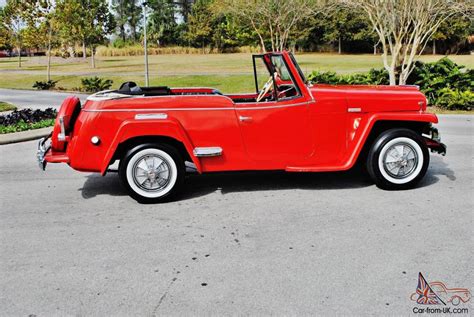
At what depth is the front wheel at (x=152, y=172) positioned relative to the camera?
17.2ft

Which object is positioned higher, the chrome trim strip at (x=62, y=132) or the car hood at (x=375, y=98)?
the car hood at (x=375, y=98)

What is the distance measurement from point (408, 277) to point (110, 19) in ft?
142

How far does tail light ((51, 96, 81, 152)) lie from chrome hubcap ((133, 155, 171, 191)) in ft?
3.09

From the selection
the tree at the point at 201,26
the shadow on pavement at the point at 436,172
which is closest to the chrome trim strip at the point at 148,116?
the shadow on pavement at the point at 436,172

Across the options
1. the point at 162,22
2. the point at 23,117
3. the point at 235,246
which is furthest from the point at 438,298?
the point at 162,22

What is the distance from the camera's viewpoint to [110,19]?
42750 millimetres

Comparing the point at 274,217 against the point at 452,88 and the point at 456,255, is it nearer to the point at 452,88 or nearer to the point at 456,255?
the point at 456,255

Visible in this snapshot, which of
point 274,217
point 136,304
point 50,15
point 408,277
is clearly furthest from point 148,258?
point 50,15

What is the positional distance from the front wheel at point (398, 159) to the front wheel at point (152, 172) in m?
2.25

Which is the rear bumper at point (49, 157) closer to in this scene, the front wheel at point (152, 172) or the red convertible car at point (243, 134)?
the red convertible car at point (243, 134)

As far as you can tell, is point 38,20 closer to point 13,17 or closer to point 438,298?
point 13,17

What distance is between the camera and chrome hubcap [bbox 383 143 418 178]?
18.4ft

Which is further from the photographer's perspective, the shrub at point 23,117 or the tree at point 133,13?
the tree at point 133,13

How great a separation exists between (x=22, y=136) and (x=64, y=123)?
4.94 meters
